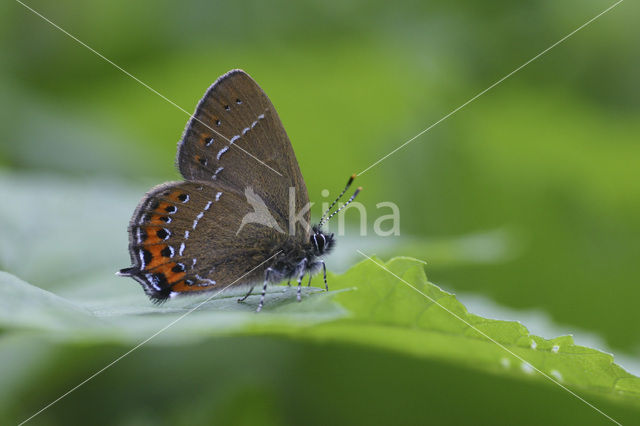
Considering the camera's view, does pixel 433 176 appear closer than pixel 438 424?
No

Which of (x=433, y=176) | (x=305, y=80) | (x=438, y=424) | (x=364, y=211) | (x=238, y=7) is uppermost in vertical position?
(x=238, y=7)

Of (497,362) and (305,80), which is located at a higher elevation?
(305,80)

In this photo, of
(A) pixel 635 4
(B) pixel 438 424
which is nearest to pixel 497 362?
(B) pixel 438 424

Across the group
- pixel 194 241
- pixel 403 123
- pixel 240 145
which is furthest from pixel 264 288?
pixel 403 123

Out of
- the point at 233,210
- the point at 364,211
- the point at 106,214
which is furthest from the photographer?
the point at 364,211

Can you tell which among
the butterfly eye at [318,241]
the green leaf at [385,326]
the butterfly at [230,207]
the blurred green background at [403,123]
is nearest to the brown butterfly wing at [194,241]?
the butterfly at [230,207]

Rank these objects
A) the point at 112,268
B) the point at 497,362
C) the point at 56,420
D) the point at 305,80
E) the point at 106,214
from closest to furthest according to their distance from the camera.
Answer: the point at 497,362
the point at 56,420
the point at 112,268
the point at 106,214
the point at 305,80

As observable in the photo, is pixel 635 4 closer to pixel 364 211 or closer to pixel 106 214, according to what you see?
pixel 364 211

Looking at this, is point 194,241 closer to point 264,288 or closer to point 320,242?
point 264,288
